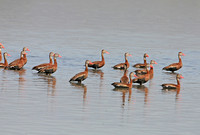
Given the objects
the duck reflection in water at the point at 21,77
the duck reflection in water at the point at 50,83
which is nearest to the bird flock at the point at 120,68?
the duck reflection in water at the point at 21,77

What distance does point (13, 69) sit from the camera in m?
32.2

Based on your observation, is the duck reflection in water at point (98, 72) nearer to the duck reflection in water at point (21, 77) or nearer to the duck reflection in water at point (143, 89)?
the duck reflection in water at point (143, 89)

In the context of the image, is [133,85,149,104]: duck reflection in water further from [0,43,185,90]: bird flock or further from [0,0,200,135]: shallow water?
[0,43,185,90]: bird flock

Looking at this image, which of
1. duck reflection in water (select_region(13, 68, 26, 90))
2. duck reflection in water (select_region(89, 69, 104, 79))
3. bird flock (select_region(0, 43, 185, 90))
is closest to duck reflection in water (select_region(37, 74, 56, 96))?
bird flock (select_region(0, 43, 185, 90))

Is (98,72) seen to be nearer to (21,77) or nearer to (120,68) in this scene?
(120,68)

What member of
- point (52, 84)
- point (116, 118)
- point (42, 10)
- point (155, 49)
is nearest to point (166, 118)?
point (116, 118)

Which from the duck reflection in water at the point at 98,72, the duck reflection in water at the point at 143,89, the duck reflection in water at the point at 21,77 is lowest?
the duck reflection in water at the point at 143,89

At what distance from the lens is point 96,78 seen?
99.7 ft

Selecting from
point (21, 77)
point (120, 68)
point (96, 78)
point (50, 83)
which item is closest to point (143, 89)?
point (96, 78)

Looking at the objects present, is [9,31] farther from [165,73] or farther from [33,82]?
[33,82]

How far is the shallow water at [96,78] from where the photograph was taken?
2020 cm

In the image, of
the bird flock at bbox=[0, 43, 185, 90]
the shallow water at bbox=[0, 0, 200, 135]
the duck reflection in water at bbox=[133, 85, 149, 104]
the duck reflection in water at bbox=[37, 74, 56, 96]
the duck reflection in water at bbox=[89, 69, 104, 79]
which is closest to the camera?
the shallow water at bbox=[0, 0, 200, 135]

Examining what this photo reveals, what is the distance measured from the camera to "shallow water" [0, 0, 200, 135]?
20.2 meters

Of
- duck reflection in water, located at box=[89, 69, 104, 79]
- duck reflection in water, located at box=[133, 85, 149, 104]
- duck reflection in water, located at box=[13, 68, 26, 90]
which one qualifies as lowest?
duck reflection in water, located at box=[133, 85, 149, 104]
